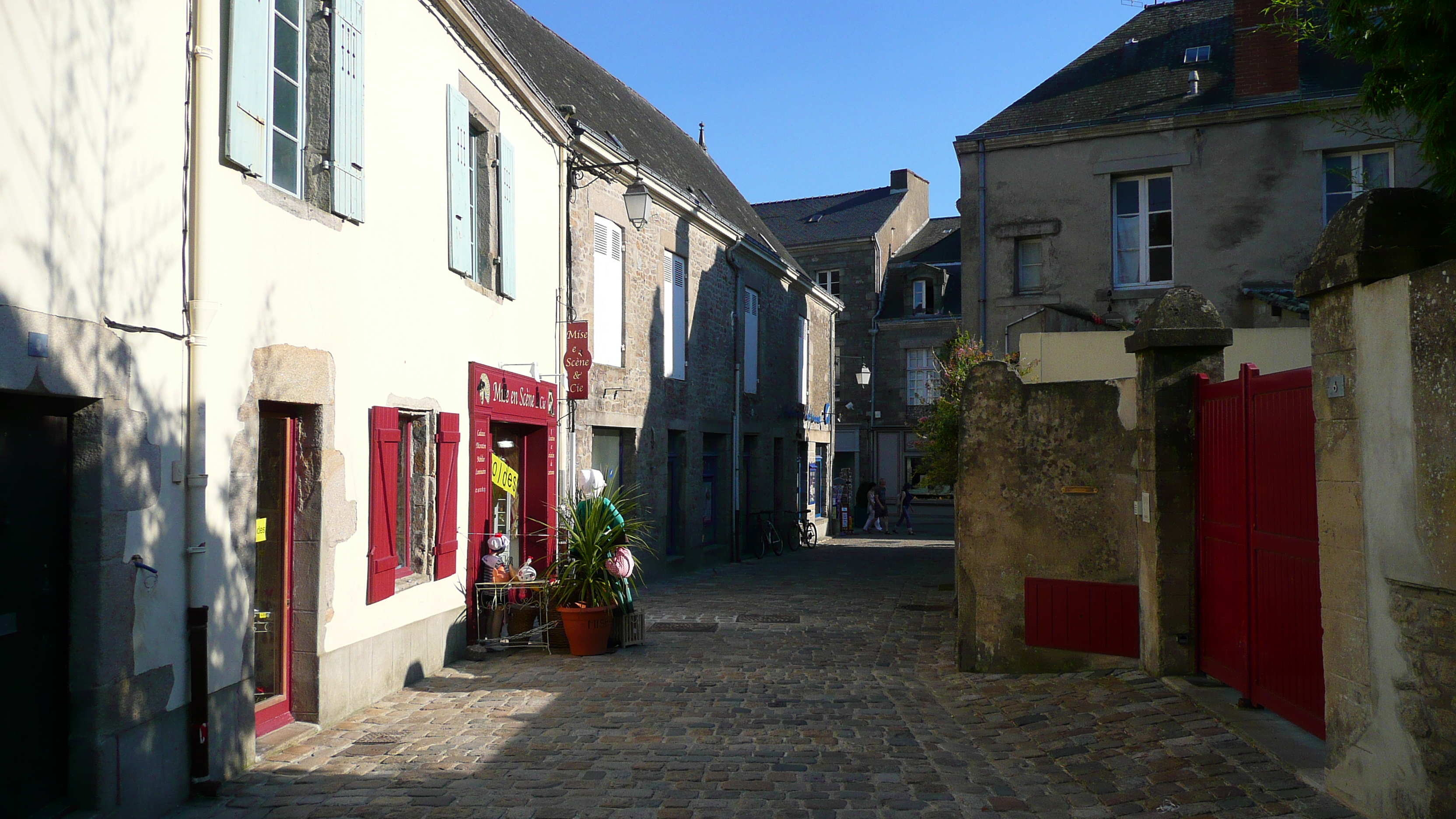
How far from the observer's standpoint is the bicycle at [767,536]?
66.3 ft

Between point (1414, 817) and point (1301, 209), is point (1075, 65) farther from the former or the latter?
point (1414, 817)

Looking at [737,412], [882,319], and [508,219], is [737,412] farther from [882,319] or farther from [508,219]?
[882,319]

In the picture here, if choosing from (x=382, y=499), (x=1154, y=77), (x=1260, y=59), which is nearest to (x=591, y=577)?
(x=382, y=499)

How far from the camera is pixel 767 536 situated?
20.8 meters

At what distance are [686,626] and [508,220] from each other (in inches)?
174

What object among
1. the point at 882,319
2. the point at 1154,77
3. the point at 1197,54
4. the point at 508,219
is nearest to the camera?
the point at 508,219

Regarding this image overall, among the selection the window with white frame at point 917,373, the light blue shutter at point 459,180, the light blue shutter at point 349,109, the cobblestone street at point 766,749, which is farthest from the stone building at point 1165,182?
the window with white frame at point 917,373

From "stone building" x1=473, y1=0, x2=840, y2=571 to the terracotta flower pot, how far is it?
337 cm

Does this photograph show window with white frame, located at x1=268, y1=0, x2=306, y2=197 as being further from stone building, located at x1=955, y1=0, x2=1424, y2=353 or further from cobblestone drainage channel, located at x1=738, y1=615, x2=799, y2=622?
stone building, located at x1=955, y1=0, x2=1424, y2=353

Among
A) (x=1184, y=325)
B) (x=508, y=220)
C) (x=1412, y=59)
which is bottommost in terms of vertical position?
(x=1184, y=325)

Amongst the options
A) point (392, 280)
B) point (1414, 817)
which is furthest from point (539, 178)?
point (1414, 817)

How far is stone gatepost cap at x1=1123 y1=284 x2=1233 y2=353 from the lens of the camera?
257 inches

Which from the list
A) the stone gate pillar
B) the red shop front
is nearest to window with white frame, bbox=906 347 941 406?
the red shop front

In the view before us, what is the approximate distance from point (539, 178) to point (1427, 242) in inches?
350
